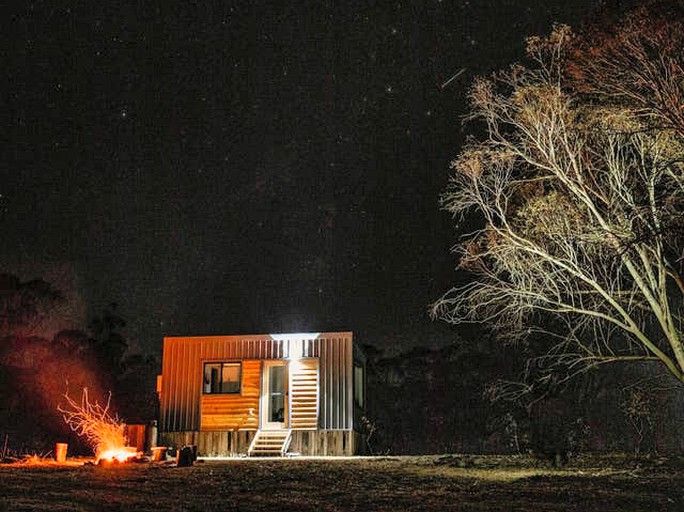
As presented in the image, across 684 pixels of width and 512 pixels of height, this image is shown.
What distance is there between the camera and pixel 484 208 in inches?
547

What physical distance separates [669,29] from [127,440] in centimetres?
1305

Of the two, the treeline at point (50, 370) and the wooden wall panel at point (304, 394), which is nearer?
the wooden wall panel at point (304, 394)

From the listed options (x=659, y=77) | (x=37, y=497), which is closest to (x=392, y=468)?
(x=37, y=497)

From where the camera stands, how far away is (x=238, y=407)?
19688mm

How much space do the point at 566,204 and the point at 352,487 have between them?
626 centimetres

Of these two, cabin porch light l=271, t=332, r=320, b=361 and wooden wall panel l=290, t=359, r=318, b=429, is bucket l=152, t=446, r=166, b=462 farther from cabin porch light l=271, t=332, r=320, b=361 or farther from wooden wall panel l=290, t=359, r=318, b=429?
cabin porch light l=271, t=332, r=320, b=361

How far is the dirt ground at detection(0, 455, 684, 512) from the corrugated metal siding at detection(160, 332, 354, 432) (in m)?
5.10

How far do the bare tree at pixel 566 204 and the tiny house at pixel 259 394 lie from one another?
5.88 meters

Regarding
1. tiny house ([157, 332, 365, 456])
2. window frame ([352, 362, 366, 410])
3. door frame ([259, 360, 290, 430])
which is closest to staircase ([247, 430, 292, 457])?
tiny house ([157, 332, 365, 456])

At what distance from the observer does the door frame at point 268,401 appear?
19469mm

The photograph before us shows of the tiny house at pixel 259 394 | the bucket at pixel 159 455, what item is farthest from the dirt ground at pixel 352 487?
the tiny house at pixel 259 394

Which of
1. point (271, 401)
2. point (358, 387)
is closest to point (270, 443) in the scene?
point (271, 401)

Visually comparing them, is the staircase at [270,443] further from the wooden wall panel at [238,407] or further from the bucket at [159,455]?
the bucket at [159,455]

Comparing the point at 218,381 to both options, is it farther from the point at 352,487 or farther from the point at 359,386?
the point at 352,487
